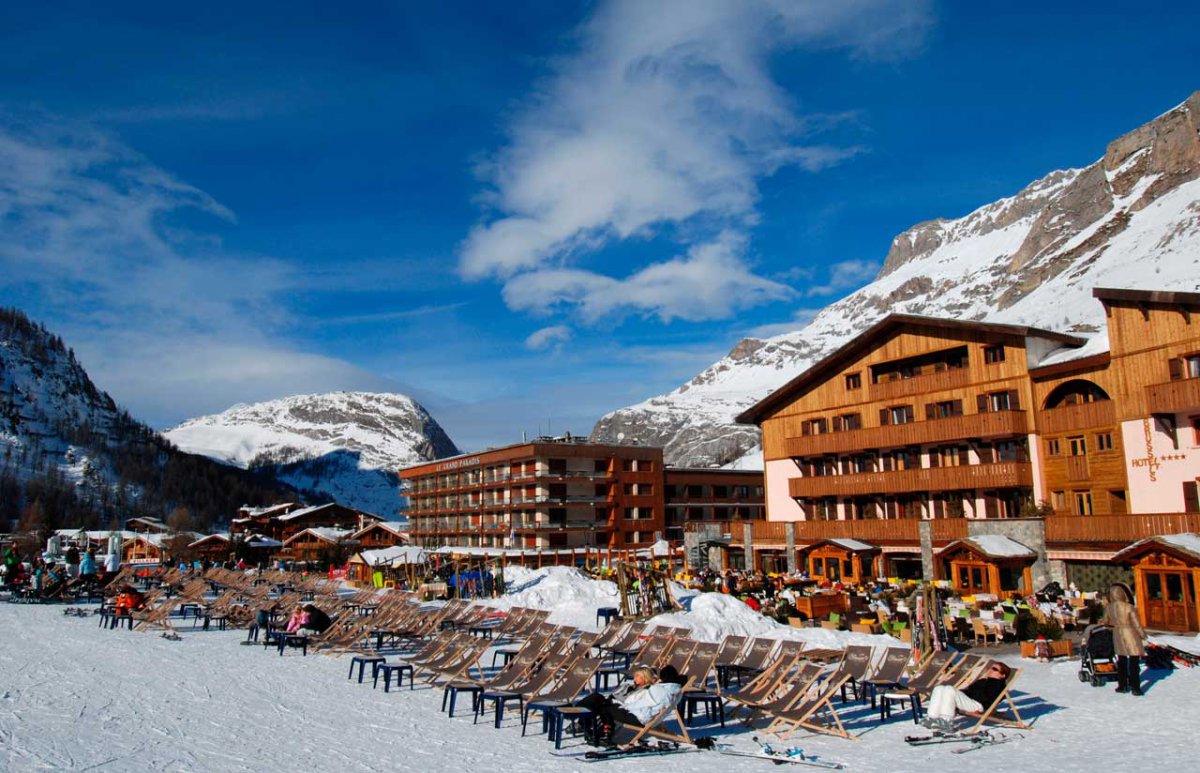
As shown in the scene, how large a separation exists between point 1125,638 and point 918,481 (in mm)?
22347

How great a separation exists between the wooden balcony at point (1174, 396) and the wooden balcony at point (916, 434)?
17.2ft

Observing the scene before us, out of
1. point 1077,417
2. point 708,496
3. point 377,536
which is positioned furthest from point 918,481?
point 377,536

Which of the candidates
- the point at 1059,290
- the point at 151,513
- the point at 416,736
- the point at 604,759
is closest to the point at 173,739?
the point at 416,736

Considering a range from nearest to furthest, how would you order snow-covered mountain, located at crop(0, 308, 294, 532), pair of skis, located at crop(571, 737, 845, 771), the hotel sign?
1. pair of skis, located at crop(571, 737, 845, 771)
2. the hotel sign
3. snow-covered mountain, located at crop(0, 308, 294, 532)

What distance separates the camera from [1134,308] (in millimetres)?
27844

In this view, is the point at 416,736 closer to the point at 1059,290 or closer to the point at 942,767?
the point at 942,767

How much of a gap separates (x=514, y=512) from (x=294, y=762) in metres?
54.7

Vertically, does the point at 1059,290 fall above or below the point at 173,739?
above

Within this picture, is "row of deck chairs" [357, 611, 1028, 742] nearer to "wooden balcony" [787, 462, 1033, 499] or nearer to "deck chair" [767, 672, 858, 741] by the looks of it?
"deck chair" [767, 672, 858, 741]

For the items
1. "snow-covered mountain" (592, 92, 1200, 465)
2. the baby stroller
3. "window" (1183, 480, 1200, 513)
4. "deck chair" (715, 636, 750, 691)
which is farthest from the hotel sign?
the baby stroller

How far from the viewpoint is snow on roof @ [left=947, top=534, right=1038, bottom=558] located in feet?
95.0

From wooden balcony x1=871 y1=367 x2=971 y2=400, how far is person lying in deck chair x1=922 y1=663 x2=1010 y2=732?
82.5 ft

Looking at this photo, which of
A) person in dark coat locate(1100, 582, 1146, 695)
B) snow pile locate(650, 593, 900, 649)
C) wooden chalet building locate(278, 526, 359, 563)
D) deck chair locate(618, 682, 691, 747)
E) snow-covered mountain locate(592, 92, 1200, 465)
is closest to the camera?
deck chair locate(618, 682, 691, 747)

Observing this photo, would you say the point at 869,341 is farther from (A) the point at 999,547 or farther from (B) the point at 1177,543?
(B) the point at 1177,543
